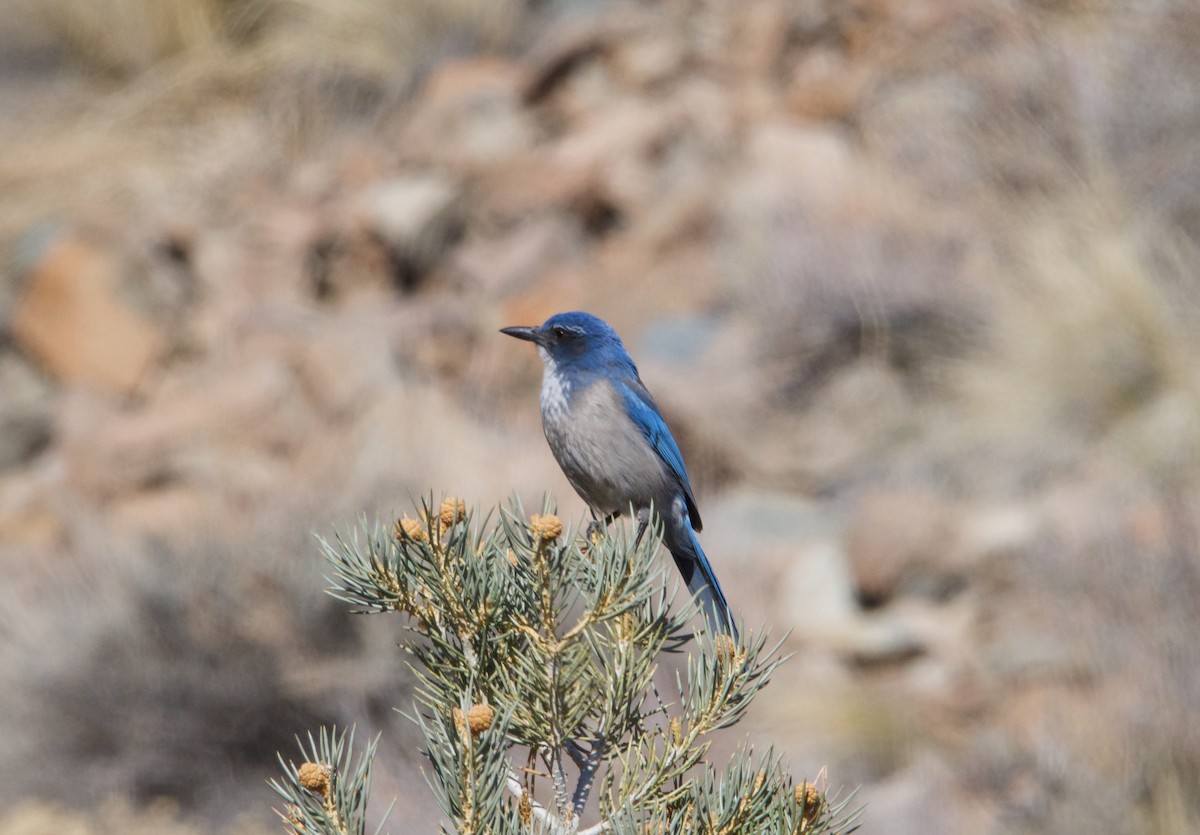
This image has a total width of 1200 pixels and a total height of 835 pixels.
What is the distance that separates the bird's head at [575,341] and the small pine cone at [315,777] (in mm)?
2258

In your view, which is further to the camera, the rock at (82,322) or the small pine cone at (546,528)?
the rock at (82,322)

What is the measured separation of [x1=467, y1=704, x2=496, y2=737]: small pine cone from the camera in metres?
1.69

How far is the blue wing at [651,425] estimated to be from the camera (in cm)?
383

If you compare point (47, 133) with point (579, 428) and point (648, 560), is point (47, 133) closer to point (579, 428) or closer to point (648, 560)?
point (579, 428)

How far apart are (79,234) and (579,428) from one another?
24.8ft

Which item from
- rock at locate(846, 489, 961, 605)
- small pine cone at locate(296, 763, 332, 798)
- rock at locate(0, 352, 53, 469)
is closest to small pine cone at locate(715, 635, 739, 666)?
small pine cone at locate(296, 763, 332, 798)

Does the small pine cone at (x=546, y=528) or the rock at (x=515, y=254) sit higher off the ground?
the rock at (x=515, y=254)

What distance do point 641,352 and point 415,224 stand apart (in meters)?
2.29

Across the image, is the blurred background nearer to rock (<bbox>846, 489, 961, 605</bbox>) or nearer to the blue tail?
rock (<bbox>846, 489, 961, 605</bbox>)

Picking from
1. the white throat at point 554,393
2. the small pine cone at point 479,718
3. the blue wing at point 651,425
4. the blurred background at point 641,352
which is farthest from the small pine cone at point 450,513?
the blurred background at point 641,352

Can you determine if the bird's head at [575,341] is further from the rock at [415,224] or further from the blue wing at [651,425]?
the rock at [415,224]

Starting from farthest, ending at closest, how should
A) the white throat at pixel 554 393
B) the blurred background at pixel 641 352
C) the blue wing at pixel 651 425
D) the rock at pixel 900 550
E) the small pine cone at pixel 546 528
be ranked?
the rock at pixel 900 550
the blurred background at pixel 641 352
the blue wing at pixel 651 425
the white throat at pixel 554 393
the small pine cone at pixel 546 528

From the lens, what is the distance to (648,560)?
1928 mm

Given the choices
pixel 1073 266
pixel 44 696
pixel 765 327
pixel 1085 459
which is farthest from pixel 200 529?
pixel 1073 266
